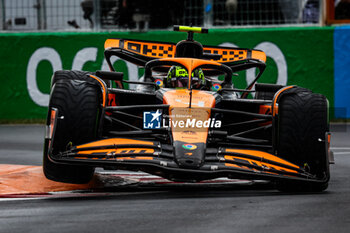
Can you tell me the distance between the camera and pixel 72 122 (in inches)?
221

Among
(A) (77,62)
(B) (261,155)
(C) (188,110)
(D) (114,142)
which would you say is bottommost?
(B) (261,155)

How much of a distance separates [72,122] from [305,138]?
1.93m

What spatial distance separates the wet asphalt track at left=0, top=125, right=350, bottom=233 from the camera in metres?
4.09

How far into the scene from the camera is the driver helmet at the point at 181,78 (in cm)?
696

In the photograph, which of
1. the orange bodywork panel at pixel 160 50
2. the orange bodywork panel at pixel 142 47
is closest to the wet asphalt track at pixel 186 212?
the orange bodywork panel at pixel 160 50

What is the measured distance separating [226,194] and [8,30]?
9.39 meters

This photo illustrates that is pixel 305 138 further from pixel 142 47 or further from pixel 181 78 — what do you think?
pixel 142 47

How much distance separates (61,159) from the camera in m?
5.40

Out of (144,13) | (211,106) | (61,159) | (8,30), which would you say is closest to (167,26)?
(144,13)

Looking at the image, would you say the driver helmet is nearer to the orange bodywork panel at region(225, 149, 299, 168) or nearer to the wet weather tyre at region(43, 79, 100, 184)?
the wet weather tyre at region(43, 79, 100, 184)

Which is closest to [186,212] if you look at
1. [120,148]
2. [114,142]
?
[120,148]

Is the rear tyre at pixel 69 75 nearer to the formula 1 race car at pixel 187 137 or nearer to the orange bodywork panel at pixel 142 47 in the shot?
the formula 1 race car at pixel 187 137

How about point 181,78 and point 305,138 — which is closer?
point 305,138

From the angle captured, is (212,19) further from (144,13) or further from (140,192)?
(140,192)
